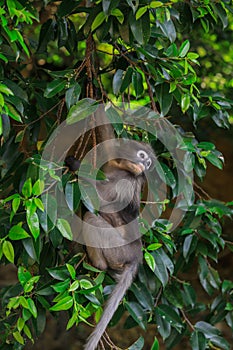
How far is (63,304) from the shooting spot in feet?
6.64

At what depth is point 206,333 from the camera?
288cm

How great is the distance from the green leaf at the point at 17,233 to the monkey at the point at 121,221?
0.45m

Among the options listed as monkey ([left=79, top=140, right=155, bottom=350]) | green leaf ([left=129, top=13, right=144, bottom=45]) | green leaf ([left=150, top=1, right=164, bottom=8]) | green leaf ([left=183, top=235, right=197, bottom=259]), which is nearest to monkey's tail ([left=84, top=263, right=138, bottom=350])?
monkey ([left=79, top=140, right=155, bottom=350])

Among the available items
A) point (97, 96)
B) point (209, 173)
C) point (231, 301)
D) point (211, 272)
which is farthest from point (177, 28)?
point (209, 173)

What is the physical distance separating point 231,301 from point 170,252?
0.65m

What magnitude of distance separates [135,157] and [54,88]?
572 millimetres

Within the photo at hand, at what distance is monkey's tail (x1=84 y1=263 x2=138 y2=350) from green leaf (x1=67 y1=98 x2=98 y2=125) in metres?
0.76

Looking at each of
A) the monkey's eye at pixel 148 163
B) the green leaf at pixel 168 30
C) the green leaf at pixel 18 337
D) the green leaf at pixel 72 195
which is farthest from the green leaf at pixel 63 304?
the green leaf at pixel 168 30

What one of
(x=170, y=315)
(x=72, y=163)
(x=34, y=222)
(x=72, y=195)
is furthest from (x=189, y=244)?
(x=34, y=222)

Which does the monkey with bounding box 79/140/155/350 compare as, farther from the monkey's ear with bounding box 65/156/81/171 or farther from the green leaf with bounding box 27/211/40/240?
the green leaf with bounding box 27/211/40/240

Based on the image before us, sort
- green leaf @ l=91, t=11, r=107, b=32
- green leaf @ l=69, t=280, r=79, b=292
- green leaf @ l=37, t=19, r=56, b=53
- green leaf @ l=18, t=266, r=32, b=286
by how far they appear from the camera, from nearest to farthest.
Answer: green leaf @ l=69, t=280, r=79, b=292, green leaf @ l=18, t=266, r=32, b=286, green leaf @ l=91, t=11, r=107, b=32, green leaf @ l=37, t=19, r=56, b=53

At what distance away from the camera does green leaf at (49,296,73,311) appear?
202cm

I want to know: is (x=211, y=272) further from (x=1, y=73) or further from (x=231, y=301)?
(x=1, y=73)

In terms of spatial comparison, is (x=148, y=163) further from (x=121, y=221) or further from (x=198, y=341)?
(x=198, y=341)
